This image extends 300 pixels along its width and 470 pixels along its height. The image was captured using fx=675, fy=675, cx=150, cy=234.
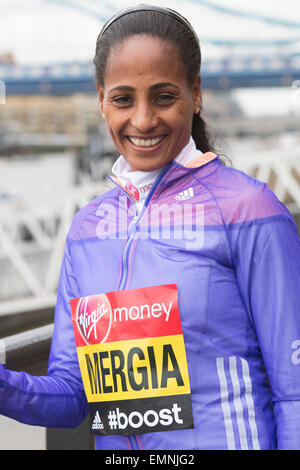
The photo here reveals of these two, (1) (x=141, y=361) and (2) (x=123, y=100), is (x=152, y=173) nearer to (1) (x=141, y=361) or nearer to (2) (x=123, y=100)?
(2) (x=123, y=100)

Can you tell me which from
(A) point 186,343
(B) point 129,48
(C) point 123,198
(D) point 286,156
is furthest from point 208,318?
(D) point 286,156

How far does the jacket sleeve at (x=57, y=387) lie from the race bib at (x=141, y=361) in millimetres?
110

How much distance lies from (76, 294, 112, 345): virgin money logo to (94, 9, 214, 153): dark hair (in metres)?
0.43

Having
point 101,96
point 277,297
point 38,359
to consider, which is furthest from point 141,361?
point 38,359

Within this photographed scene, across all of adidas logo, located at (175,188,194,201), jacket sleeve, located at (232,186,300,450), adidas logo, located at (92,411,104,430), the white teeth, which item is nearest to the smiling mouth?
the white teeth

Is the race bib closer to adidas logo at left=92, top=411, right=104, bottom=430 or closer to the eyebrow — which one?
adidas logo at left=92, top=411, right=104, bottom=430

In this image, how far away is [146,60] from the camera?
121 cm

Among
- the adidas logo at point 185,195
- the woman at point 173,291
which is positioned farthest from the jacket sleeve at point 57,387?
the adidas logo at point 185,195

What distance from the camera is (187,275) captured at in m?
1.19

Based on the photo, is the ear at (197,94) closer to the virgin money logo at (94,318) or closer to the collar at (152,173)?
the collar at (152,173)

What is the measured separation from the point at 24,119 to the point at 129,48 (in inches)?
1884

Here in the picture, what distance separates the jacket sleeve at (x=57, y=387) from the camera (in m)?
1.27

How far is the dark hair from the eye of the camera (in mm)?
1224
